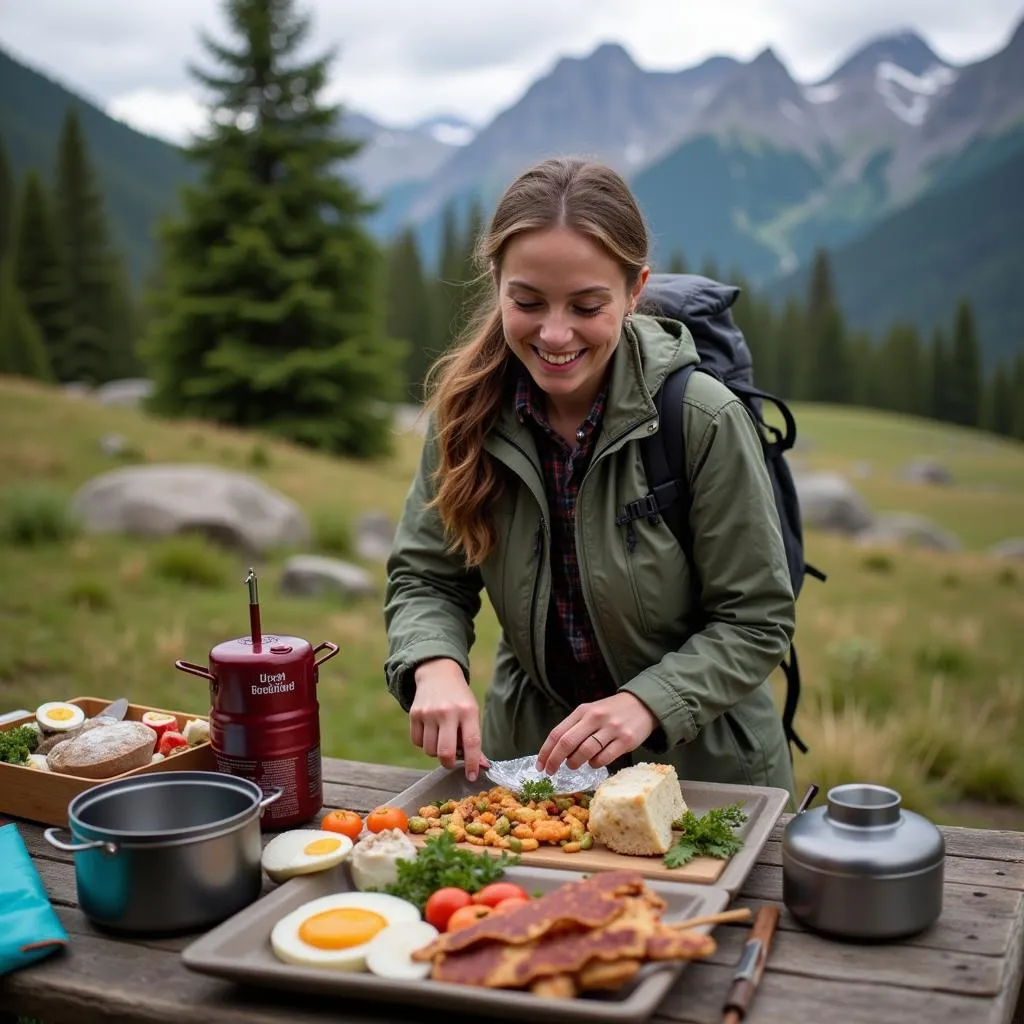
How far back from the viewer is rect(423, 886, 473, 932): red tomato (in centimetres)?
176

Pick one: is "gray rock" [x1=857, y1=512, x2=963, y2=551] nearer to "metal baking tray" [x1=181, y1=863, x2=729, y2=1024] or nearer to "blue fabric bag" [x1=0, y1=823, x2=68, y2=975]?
"metal baking tray" [x1=181, y1=863, x2=729, y2=1024]

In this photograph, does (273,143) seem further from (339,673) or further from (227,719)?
(227,719)

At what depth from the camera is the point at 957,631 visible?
10.4 m

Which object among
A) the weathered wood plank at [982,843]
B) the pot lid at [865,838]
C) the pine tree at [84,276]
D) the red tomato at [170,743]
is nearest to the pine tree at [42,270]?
the pine tree at [84,276]

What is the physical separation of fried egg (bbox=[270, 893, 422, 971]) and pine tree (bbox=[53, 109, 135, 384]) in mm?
44499

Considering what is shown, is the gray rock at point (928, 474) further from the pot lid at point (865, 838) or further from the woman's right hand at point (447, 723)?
the pot lid at point (865, 838)

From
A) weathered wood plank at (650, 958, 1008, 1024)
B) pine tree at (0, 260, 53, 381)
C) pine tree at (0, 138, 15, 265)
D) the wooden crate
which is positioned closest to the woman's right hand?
the wooden crate

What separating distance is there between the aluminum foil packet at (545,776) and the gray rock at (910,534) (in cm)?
1677

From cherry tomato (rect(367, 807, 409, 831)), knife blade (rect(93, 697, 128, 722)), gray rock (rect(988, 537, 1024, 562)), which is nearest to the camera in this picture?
cherry tomato (rect(367, 807, 409, 831))

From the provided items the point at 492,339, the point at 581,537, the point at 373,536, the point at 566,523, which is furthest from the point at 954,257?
the point at 581,537

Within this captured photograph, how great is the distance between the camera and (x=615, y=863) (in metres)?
1.99

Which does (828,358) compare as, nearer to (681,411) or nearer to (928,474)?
(928,474)

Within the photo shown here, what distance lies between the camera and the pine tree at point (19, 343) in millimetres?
37656

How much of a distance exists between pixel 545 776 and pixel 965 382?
181 ft
